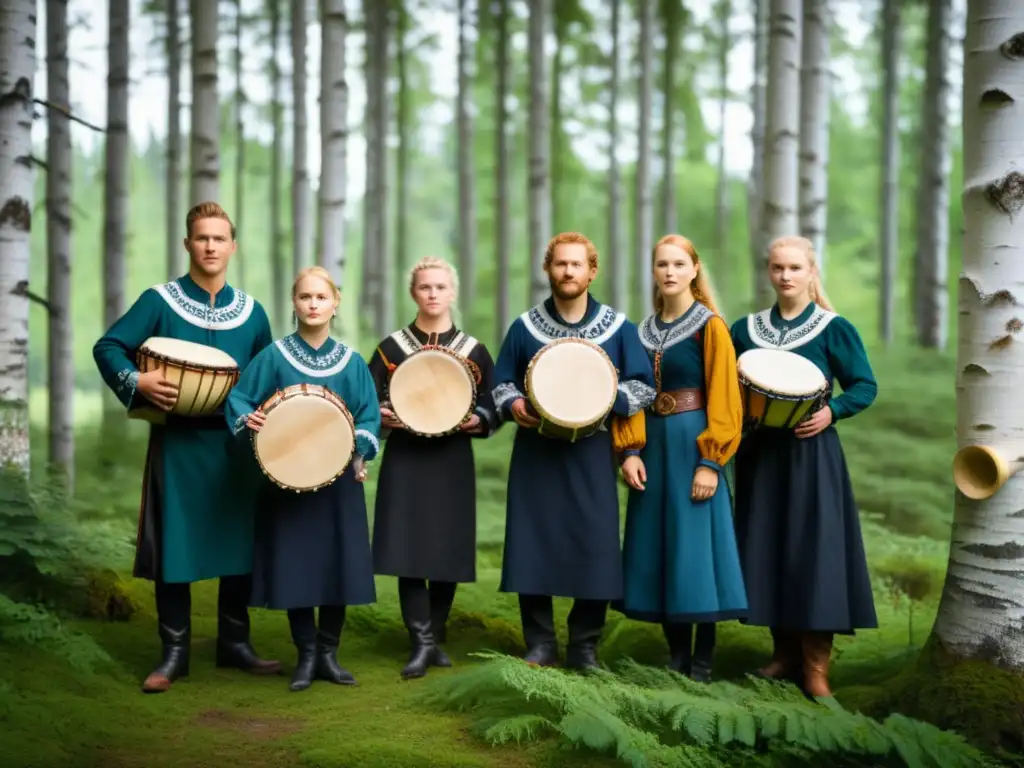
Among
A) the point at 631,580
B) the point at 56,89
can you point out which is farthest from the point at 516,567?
the point at 56,89

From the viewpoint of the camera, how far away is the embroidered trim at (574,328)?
553 cm

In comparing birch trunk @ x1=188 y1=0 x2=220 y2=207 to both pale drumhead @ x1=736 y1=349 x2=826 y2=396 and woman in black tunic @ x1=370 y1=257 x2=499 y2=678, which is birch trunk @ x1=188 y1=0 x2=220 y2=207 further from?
pale drumhead @ x1=736 y1=349 x2=826 y2=396

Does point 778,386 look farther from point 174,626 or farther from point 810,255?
point 174,626

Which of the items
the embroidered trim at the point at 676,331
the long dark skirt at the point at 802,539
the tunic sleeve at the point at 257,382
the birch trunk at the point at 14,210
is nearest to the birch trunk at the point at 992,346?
the long dark skirt at the point at 802,539

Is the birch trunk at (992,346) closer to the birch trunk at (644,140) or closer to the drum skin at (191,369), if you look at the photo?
the drum skin at (191,369)

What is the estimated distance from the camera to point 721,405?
208 inches

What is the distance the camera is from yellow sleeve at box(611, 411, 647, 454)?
5.45 m

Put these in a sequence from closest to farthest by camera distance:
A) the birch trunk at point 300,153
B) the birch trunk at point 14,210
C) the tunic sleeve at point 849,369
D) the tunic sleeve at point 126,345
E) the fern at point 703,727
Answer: the fern at point 703,727
the tunic sleeve at point 126,345
the tunic sleeve at point 849,369
the birch trunk at point 14,210
the birch trunk at point 300,153

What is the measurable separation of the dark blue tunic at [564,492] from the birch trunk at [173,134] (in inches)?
469

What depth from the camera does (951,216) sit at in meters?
25.4

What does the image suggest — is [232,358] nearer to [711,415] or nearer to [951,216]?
[711,415]

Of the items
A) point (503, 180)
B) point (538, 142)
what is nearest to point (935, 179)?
point (503, 180)

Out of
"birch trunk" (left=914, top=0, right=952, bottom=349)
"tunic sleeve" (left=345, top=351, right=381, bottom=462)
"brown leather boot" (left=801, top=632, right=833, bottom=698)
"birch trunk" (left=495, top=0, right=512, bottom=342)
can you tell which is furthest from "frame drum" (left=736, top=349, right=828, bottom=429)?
"birch trunk" (left=914, top=0, right=952, bottom=349)

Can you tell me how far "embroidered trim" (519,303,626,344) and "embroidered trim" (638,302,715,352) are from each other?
6.7 inches
